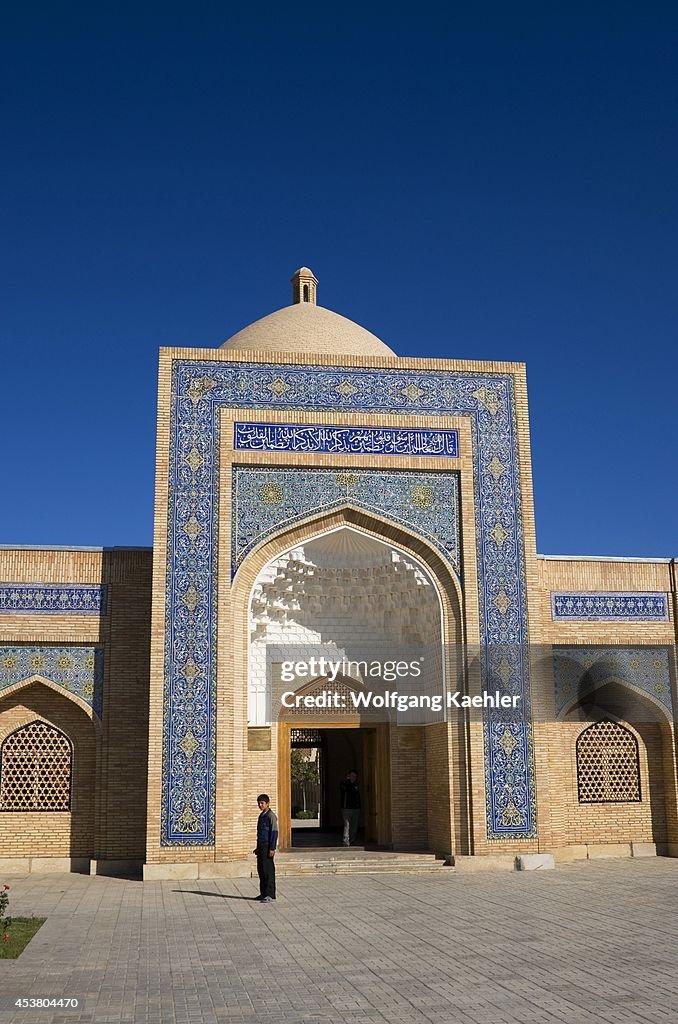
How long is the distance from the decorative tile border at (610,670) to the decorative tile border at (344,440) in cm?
243

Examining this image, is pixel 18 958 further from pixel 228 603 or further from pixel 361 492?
pixel 361 492

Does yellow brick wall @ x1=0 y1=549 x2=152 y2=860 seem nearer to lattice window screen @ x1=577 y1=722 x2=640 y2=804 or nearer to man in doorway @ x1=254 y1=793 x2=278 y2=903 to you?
man in doorway @ x1=254 y1=793 x2=278 y2=903

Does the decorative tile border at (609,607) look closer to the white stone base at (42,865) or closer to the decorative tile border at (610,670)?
the decorative tile border at (610,670)

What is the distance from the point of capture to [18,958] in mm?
5527

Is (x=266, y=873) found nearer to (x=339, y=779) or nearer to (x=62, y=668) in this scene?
(x=62, y=668)

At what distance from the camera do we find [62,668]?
10.1 meters

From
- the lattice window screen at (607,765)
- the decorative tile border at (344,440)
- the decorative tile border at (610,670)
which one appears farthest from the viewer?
the lattice window screen at (607,765)

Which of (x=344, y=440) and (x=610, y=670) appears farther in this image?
(x=610, y=670)

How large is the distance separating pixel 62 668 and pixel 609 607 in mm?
5581

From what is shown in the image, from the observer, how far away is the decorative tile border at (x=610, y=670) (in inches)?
422

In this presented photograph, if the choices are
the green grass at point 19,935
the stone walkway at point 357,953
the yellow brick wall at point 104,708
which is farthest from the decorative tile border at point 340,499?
the green grass at point 19,935

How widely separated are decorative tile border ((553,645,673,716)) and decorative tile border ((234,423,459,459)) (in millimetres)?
2431

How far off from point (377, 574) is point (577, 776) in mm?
2921

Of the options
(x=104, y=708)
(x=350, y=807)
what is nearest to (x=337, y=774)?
(x=350, y=807)
